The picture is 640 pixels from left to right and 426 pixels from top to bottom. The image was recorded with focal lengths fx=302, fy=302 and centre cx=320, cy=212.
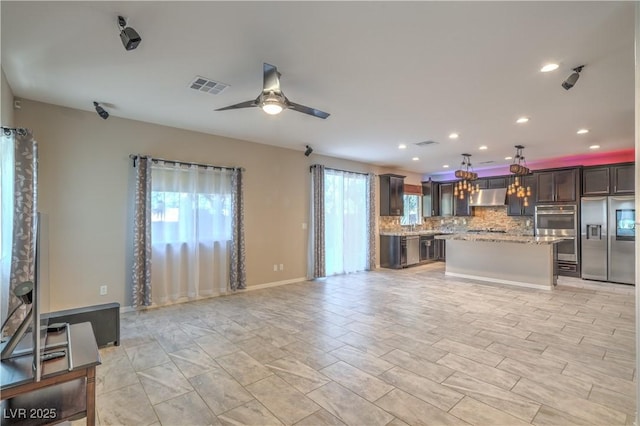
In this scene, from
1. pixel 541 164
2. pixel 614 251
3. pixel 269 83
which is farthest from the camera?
pixel 541 164

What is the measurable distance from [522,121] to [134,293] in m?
6.25

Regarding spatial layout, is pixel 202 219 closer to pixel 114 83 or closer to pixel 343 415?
pixel 114 83

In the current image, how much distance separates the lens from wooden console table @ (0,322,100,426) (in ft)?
4.85

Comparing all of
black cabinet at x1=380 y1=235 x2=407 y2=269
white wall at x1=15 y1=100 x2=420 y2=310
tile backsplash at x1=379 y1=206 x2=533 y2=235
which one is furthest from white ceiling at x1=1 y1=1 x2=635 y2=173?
tile backsplash at x1=379 y1=206 x2=533 y2=235

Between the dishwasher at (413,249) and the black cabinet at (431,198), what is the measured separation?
67.7 inches

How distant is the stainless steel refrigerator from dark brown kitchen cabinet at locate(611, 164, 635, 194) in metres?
0.19

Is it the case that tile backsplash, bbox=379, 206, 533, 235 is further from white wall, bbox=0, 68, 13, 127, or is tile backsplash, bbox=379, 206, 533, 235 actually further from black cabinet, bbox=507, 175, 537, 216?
white wall, bbox=0, 68, 13, 127

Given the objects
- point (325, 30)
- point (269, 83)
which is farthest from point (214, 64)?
point (325, 30)

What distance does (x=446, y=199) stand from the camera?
9.75 meters

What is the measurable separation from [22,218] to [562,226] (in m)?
9.64

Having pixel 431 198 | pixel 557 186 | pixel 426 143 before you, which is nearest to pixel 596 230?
pixel 557 186

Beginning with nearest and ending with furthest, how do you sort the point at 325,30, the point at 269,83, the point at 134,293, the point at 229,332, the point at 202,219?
the point at 325,30, the point at 269,83, the point at 229,332, the point at 134,293, the point at 202,219

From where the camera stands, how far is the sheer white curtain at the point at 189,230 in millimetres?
4680

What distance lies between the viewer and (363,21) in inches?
87.7
